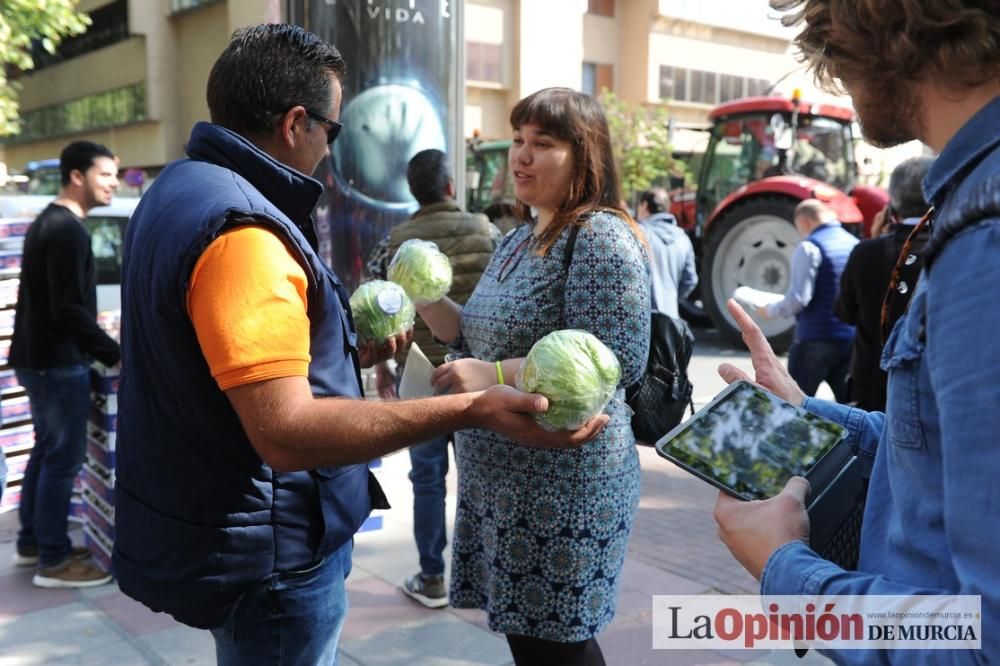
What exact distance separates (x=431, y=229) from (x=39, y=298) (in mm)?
1916

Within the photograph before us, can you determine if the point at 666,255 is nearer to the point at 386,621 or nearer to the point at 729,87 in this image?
the point at 386,621

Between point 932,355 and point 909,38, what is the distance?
0.40 m

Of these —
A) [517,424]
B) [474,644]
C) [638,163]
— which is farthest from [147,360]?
[638,163]

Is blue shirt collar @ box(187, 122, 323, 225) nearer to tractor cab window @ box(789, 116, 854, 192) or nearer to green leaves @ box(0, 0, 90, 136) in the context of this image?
tractor cab window @ box(789, 116, 854, 192)

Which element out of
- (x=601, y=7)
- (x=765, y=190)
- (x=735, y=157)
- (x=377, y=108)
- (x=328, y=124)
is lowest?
(x=765, y=190)

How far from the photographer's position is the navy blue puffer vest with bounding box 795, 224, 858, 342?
5465 mm

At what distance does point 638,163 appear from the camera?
22.6 m

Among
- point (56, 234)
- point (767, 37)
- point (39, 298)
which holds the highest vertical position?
point (767, 37)

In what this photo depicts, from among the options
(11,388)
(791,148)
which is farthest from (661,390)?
(791,148)

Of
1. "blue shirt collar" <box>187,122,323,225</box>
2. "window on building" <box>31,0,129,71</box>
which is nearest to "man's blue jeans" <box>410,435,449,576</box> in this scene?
"blue shirt collar" <box>187,122,323,225</box>

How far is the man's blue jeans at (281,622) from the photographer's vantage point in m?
1.77

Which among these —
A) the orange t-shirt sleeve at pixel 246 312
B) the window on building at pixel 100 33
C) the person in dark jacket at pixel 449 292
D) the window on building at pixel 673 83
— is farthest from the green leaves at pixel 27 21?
the window on building at pixel 673 83

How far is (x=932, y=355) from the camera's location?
98 cm

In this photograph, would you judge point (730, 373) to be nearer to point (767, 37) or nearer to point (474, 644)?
point (474, 644)
